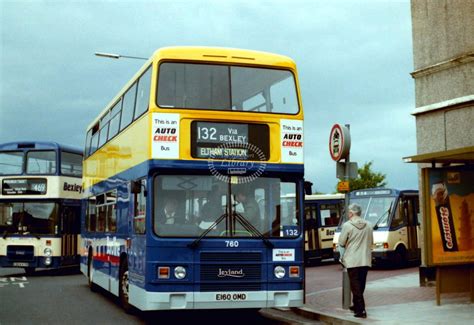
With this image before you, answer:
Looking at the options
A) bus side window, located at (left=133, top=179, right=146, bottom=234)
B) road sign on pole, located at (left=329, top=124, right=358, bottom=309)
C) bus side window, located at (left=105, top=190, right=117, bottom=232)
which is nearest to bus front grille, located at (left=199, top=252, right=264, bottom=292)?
bus side window, located at (left=133, top=179, right=146, bottom=234)

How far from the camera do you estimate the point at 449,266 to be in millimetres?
13070

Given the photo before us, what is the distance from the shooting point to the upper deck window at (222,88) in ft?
37.4

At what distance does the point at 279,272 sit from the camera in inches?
443

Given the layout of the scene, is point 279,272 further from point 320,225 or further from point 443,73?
point 320,225

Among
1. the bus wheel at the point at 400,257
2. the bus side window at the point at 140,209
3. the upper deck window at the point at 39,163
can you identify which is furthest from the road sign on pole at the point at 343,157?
the upper deck window at the point at 39,163

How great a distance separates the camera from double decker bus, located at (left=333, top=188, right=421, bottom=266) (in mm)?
23781

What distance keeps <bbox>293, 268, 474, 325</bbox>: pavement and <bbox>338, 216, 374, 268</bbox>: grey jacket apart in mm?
878

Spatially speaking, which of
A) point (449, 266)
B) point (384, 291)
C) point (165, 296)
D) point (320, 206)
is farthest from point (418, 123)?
point (320, 206)

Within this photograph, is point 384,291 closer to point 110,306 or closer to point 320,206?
point 110,306

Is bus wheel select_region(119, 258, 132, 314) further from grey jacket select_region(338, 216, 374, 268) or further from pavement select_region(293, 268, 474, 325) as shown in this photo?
grey jacket select_region(338, 216, 374, 268)

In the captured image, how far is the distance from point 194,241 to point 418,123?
8487 mm

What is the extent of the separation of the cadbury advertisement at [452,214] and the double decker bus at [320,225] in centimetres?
1498

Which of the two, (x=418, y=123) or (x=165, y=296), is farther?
(x=418, y=123)

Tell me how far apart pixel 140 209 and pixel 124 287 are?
2.64 meters
